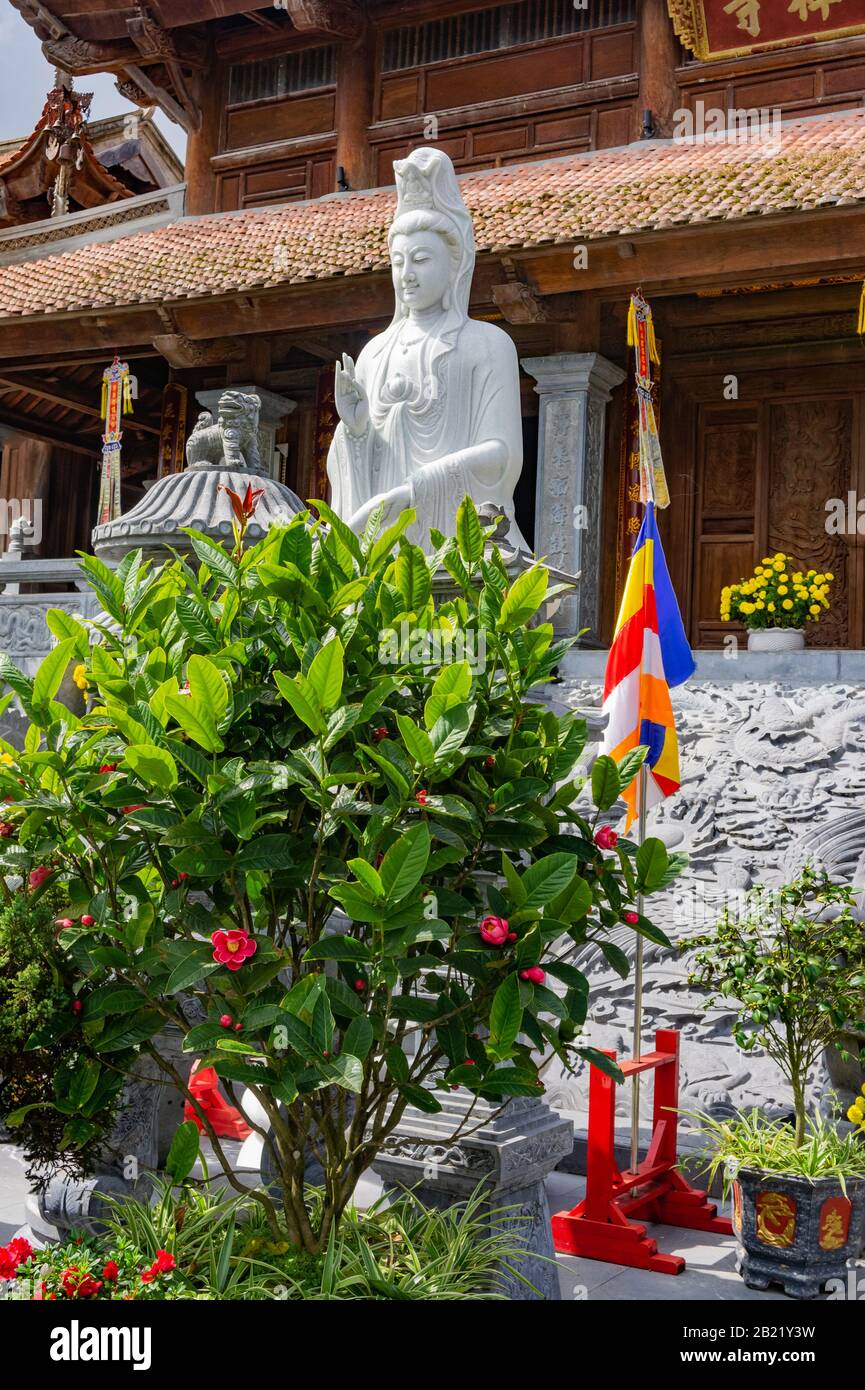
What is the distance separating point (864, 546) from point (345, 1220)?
344 inches

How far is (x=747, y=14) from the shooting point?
35.1 ft

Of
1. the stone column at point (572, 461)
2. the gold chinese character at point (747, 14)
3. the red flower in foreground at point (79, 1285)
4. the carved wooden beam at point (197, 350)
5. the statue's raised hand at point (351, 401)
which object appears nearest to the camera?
the red flower in foreground at point (79, 1285)

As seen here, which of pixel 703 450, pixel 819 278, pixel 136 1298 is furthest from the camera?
pixel 703 450

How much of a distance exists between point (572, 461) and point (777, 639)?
8.23 ft

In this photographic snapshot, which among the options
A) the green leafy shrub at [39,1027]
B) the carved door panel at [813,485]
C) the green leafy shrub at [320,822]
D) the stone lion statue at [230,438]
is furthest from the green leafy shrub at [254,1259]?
the carved door panel at [813,485]

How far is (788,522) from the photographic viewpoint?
1106 cm

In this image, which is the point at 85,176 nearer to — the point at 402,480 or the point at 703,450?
the point at 703,450

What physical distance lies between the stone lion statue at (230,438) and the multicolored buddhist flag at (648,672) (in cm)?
162

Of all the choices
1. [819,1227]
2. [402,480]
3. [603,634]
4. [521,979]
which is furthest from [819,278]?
[521,979]

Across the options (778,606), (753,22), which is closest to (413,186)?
(778,606)

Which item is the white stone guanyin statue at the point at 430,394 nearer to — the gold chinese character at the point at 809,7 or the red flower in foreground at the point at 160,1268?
the red flower in foreground at the point at 160,1268

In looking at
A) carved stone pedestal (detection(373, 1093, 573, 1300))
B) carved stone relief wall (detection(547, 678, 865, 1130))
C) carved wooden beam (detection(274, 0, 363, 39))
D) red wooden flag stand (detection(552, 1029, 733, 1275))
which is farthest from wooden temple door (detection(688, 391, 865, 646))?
carved stone pedestal (detection(373, 1093, 573, 1300))

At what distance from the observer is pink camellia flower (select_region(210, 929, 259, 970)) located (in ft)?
8.47

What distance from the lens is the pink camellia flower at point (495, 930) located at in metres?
2.59
